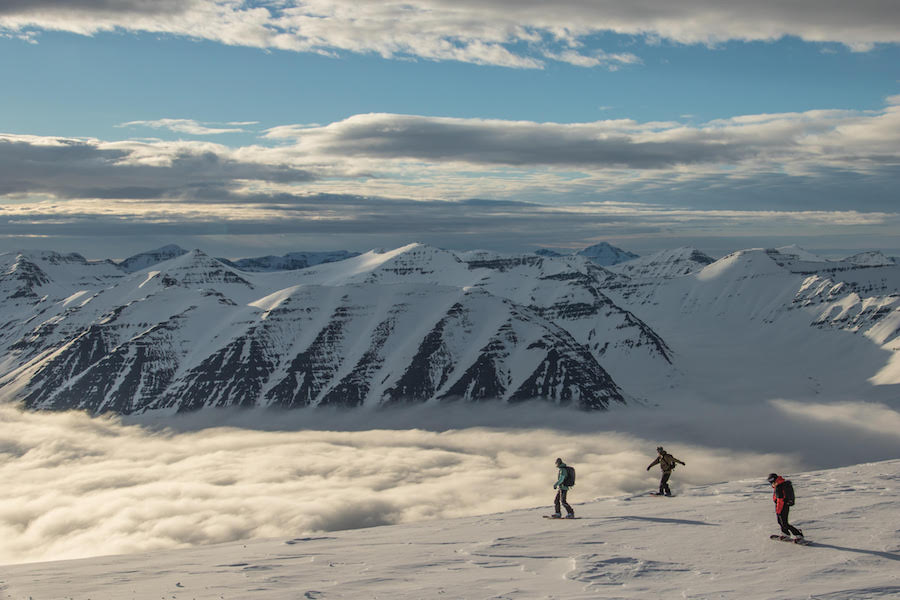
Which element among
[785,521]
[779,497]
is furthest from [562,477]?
[785,521]

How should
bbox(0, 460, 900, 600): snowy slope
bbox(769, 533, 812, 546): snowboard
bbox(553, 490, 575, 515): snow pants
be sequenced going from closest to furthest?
1. bbox(0, 460, 900, 600): snowy slope
2. bbox(769, 533, 812, 546): snowboard
3. bbox(553, 490, 575, 515): snow pants

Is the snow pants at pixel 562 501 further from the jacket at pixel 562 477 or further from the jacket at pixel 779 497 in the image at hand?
the jacket at pixel 779 497

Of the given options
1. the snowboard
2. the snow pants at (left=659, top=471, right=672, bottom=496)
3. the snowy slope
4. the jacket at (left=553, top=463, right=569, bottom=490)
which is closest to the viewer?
the snowy slope

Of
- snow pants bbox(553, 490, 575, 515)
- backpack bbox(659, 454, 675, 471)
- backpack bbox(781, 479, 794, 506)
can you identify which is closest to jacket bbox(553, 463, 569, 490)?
snow pants bbox(553, 490, 575, 515)

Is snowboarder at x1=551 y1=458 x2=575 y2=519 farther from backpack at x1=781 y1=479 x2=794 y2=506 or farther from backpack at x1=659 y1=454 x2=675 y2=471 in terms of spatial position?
backpack at x1=781 y1=479 x2=794 y2=506

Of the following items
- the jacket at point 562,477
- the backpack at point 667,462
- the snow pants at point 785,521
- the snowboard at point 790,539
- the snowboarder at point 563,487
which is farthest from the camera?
the backpack at point 667,462

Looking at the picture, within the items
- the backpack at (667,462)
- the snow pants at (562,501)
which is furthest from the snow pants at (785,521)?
the backpack at (667,462)

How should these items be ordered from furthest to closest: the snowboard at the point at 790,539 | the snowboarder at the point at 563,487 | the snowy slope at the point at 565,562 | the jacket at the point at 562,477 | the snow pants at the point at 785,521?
the jacket at the point at 562,477, the snowboarder at the point at 563,487, the snow pants at the point at 785,521, the snowboard at the point at 790,539, the snowy slope at the point at 565,562

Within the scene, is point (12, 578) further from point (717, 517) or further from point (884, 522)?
point (884, 522)
